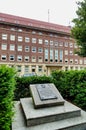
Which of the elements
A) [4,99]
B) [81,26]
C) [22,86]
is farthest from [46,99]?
[81,26]

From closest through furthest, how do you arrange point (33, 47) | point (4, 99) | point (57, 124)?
point (4, 99)
point (57, 124)
point (33, 47)

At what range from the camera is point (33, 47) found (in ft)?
133

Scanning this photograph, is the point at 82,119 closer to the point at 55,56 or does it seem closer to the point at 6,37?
the point at 6,37

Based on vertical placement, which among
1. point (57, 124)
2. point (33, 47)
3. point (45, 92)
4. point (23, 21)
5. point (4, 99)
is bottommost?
point (57, 124)

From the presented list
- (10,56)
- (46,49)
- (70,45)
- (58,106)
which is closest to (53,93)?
(58,106)

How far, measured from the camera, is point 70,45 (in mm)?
47094

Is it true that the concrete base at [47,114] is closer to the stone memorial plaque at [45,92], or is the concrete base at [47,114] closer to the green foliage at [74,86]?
the stone memorial plaque at [45,92]

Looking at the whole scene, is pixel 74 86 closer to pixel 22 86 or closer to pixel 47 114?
pixel 47 114

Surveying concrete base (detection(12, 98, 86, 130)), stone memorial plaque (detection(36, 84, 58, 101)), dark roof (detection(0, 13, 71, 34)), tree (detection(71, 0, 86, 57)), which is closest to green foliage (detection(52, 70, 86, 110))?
stone memorial plaque (detection(36, 84, 58, 101))

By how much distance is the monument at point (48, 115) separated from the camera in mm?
4260

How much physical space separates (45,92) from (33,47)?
3521cm

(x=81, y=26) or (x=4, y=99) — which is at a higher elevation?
(x=81, y=26)

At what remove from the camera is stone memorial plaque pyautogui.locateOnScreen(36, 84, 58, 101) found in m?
5.47

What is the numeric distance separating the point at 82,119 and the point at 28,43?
119ft
